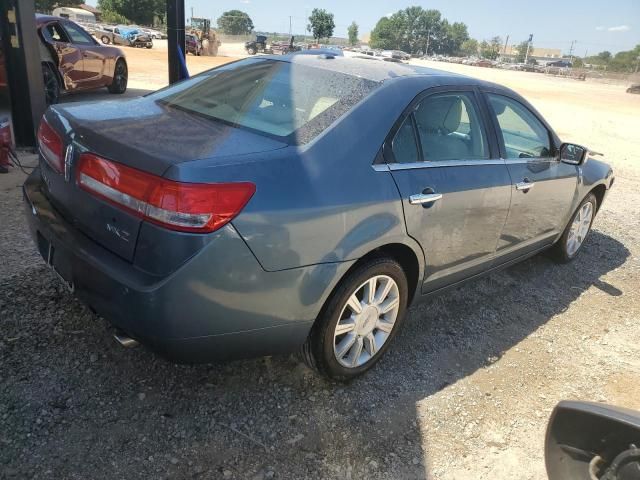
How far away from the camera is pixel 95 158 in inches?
88.4

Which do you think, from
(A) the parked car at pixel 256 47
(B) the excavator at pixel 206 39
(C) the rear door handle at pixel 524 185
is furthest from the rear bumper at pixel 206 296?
(A) the parked car at pixel 256 47

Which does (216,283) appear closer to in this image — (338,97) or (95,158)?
(95,158)

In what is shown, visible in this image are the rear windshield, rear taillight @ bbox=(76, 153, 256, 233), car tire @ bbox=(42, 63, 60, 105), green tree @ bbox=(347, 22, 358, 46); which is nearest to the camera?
rear taillight @ bbox=(76, 153, 256, 233)

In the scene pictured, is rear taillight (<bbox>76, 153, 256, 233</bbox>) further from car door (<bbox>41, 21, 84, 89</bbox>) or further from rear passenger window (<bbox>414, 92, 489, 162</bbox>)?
car door (<bbox>41, 21, 84, 89</bbox>)

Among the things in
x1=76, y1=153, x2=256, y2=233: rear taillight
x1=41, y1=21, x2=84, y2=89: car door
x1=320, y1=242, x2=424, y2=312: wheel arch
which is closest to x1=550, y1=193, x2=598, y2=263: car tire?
x1=320, y1=242, x2=424, y2=312: wheel arch

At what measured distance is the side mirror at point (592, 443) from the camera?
5.41 ft

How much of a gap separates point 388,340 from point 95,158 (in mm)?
1784

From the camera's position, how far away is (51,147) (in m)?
2.60

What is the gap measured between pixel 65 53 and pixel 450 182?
8749 millimetres

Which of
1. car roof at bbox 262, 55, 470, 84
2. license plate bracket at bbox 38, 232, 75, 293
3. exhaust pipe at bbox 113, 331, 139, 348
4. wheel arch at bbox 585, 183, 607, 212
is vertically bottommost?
exhaust pipe at bbox 113, 331, 139, 348

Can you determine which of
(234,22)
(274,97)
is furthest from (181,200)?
(234,22)

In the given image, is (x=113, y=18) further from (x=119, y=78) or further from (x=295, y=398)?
(x=295, y=398)

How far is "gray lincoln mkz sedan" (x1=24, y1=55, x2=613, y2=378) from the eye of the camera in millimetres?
2045

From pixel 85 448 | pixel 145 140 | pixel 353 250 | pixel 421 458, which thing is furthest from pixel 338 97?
pixel 85 448
